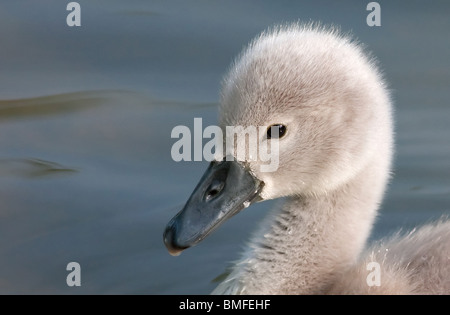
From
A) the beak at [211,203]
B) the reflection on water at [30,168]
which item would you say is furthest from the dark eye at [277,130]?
the reflection on water at [30,168]

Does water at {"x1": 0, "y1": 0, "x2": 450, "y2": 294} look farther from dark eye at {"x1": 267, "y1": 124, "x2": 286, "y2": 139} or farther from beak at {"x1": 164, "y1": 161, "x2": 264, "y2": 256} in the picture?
dark eye at {"x1": 267, "y1": 124, "x2": 286, "y2": 139}

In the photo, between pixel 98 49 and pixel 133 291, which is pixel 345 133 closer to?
pixel 133 291

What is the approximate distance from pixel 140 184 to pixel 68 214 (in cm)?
44

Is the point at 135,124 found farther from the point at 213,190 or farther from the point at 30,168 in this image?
the point at 213,190

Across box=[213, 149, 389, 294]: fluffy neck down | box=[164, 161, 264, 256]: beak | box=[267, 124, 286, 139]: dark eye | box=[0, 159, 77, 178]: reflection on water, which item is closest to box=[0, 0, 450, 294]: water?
box=[0, 159, 77, 178]: reflection on water

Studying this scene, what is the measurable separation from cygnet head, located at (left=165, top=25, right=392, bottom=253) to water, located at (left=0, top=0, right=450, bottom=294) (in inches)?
37.8

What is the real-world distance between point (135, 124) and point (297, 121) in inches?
81.4

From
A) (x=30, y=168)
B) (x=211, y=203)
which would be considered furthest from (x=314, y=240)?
(x=30, y=168)

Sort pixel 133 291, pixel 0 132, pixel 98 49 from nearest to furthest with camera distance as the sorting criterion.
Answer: pixel 133 291
pixel 0 132
pixel 98 49

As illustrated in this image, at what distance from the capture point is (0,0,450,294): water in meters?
5.99

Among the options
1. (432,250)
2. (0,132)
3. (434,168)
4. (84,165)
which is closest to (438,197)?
(434,168)

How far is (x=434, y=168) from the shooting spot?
6.52 meters

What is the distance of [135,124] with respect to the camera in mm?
6891
